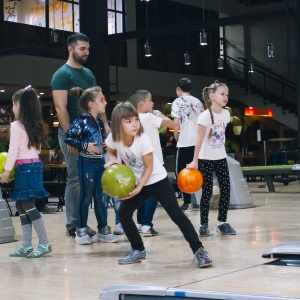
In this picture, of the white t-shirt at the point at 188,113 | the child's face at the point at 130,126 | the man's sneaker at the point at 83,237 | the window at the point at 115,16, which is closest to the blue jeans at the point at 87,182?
the man's sneaker at the point at 83,237

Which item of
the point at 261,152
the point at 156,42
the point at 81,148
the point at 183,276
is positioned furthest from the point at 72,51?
the point at 261,152

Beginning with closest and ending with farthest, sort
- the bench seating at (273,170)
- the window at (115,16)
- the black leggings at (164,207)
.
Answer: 1. the black leggings at (164,207)
2. the bench seating at (273,170)
3. the window at (115,16)

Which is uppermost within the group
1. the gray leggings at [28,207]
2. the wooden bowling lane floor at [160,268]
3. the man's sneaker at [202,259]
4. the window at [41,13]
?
the window at [41,13]

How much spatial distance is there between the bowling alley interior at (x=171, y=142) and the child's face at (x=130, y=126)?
97 cm

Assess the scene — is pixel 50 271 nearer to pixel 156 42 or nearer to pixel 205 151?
pixel 205 151

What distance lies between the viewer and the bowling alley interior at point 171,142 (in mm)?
4867

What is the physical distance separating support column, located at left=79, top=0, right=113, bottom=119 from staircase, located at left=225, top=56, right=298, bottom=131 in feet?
38.2

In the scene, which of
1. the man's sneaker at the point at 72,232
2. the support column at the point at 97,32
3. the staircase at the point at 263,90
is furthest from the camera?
the staircase at the point at 263,90

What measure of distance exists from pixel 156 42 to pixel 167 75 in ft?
4.28

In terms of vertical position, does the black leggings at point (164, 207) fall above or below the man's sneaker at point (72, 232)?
above

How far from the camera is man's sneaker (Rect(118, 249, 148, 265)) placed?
220 inches

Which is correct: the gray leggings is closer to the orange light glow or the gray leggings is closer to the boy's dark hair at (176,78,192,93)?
the boy's dark hair at (176,78,192,93)

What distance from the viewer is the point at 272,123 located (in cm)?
3102

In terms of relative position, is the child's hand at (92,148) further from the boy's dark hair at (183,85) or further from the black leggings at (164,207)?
the boy's dark hair at (183,85)
